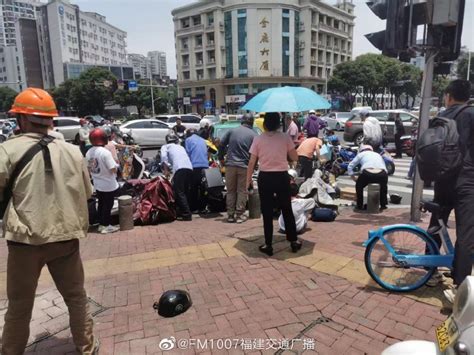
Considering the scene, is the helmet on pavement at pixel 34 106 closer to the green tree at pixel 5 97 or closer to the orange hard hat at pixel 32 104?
the orange hard hat at pixel 32 104

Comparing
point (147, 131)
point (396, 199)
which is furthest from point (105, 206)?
point (147, 131)

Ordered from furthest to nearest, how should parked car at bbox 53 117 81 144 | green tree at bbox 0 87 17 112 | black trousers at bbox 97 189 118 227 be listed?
green tree at bbox 0 87 17 112
parked car at bbox 53 117 81 144
black trousers at bbox 97 189 118 227

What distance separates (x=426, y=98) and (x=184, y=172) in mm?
4000

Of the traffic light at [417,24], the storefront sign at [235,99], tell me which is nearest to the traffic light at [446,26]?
the traffic light at [417,24]

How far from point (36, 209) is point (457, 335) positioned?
2342 millimetres

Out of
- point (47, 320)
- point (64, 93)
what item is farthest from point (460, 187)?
point (64, 93)

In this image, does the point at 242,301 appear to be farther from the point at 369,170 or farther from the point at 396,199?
the point at 396,199

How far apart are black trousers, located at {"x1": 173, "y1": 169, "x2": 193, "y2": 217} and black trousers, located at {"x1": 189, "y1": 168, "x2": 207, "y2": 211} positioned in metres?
0.25

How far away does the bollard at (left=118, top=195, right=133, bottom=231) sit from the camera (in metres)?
5.80

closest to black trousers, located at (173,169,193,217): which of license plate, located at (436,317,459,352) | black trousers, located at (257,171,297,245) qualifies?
black trousers, located at (257,171,297,245)

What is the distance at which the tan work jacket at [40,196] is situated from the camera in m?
2.23

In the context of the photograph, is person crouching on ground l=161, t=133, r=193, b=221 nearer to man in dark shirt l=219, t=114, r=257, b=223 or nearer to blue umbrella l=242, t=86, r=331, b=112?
man in dark shirt l=219, t=114, r=257, b=223

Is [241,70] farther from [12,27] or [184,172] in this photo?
[12,27]

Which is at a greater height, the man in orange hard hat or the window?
the window
